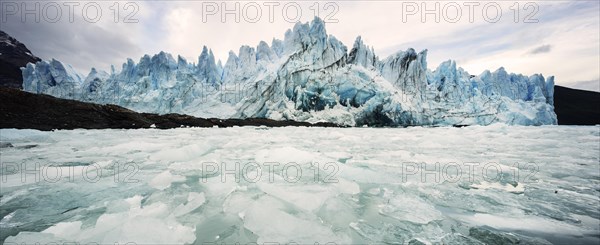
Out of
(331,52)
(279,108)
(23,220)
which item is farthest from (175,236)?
(331,52)

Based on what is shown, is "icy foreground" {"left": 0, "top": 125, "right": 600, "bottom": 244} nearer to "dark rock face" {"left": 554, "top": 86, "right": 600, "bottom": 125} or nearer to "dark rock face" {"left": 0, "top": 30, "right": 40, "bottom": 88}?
"dark rock face" {"left": 554, "top": 86, "right": 600, "bottom": 125}

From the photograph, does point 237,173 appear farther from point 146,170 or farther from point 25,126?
point 25,126

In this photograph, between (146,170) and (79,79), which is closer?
(146,170)

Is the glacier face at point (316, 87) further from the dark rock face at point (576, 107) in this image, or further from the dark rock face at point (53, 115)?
the dark rock face at point (576, 107)

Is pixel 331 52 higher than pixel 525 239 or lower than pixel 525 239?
higher

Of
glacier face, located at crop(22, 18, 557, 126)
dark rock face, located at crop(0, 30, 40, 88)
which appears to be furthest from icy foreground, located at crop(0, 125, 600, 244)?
dark rock face, located at crop(0, 30, 40, 88)

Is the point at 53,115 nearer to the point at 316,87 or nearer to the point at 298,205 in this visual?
the point at 298,205
